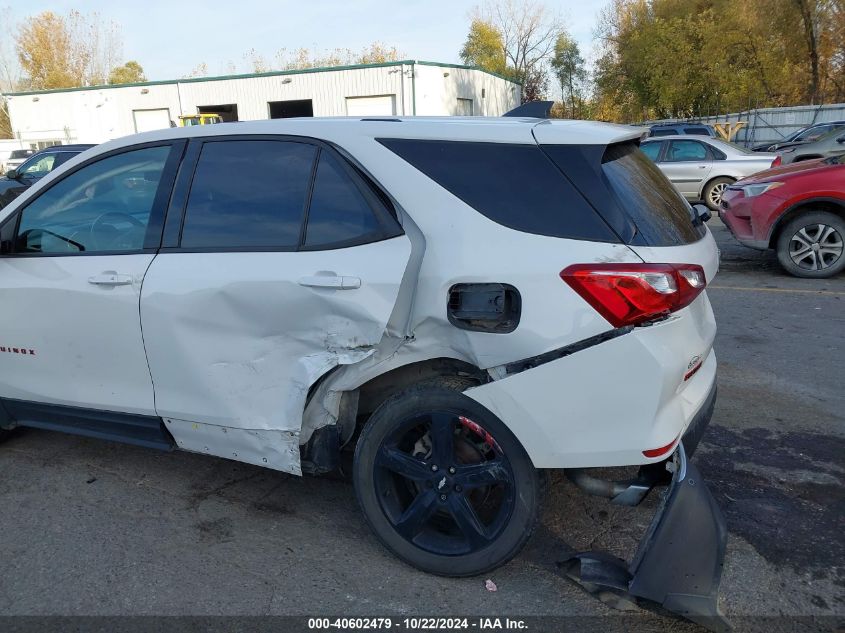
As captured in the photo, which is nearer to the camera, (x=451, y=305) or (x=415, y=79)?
(x=451, y=305)

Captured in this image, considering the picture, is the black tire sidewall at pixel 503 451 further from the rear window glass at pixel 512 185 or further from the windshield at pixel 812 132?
the windshield at pixel 812 132

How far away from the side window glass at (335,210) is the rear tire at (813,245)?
22.2 feet

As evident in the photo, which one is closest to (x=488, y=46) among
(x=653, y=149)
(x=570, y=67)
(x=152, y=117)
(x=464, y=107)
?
(x=570, y=67)

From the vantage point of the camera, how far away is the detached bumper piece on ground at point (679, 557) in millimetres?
2297

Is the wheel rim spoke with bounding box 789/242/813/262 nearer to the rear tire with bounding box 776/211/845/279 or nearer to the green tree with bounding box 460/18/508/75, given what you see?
the rear tire with bounding box 776/211/845/279

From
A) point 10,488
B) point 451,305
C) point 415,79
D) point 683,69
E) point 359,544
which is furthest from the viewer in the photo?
point 683,69

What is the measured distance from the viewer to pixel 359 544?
2992mm

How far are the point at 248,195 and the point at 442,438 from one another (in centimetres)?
138

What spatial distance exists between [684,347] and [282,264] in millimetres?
1605

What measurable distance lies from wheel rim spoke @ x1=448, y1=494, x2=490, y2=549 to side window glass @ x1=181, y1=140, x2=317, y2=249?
1250 mm

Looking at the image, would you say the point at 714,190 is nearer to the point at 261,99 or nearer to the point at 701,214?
→ the point at 701,214

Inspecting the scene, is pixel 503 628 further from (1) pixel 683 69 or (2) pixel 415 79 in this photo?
(1) pixel 683 69

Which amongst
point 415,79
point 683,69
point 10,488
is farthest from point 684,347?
point 683,69

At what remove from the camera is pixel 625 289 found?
233cm
